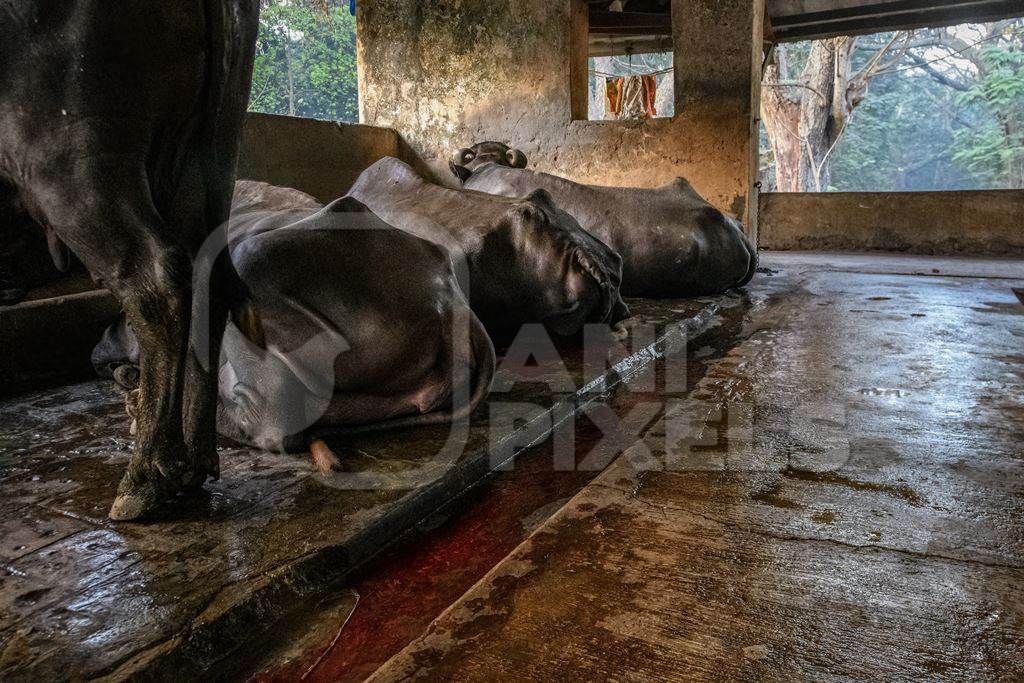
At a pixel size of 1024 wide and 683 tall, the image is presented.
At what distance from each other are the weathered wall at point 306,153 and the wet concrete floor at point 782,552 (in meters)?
4.21

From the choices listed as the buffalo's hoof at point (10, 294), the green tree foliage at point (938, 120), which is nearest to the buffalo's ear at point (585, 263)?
the buffalo's hoof at point (10, 294)

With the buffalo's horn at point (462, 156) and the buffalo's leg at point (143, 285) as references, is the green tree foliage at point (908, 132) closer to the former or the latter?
the buffalo's horn at point (462, 156)

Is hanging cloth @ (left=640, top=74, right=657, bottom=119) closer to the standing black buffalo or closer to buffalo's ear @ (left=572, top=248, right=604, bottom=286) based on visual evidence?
buffalo's ear @ (left=572, top=248, right=604, bottom=286)

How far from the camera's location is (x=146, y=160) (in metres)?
1.75

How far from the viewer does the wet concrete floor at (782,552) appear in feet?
4.67

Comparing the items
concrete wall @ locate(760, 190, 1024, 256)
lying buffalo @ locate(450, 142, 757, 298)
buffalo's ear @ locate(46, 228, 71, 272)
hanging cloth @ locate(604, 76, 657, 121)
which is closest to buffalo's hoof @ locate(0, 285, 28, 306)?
buffalo's ear @ locate(46, 228, 71, 272)

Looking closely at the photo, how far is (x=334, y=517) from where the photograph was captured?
1881 millimetres

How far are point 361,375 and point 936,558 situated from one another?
1615mm

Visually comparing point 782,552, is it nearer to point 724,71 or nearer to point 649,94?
point 724,71

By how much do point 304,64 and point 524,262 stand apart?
773 inches

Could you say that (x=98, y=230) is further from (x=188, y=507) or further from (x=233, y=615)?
(x=233, y=615)

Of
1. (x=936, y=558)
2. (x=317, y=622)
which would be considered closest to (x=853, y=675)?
(x=936, y=558)

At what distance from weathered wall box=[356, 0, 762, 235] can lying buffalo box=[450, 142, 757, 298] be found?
5.68 feet

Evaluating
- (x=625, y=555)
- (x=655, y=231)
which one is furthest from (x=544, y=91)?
(x=625, y=555)
